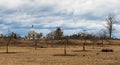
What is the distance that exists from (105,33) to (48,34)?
95.5 feet

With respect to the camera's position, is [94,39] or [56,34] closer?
[94,39]

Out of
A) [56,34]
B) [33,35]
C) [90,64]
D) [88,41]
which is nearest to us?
[90,64]

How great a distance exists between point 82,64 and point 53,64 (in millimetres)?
3353

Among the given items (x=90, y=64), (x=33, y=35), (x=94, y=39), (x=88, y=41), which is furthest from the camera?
(x=33, y=35)

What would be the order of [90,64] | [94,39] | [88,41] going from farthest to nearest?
[88,41]
[94,39]
[90,64]

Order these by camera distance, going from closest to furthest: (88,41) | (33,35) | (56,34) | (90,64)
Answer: (90,64), (88,41), (33,35), (56,34)

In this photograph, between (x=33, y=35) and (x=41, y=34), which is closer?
(x=33, y=35)

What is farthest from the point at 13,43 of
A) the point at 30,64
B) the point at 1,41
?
the point at 30,64

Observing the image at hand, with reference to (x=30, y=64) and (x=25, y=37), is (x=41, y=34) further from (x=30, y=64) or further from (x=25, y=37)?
(x=30, y=64)

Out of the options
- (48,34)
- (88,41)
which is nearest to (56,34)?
(48,34)

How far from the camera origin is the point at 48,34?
166375 mm

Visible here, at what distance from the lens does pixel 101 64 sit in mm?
38000

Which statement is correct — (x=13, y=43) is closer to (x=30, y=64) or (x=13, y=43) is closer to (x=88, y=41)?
(x=88, y=41)

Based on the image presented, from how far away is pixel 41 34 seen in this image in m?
167
